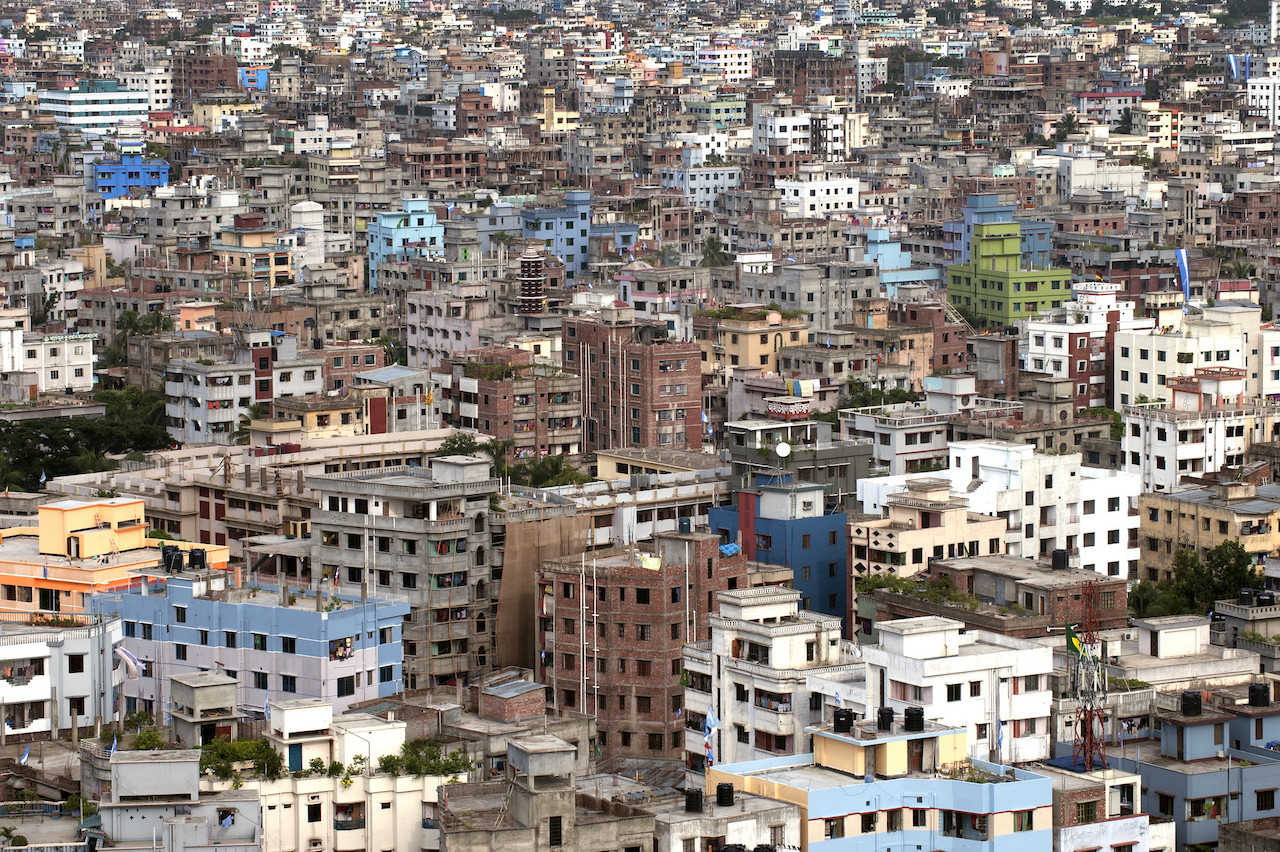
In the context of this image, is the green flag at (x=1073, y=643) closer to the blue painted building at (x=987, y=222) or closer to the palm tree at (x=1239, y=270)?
the blue painted building at (x=987, y=222)

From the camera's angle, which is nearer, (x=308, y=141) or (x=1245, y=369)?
(x=1245, y=369)

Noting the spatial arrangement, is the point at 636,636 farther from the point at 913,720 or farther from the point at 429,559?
the point at 913,720

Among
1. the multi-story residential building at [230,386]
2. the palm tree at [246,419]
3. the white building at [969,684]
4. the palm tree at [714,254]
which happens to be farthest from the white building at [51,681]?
the palm tree at [714,254]

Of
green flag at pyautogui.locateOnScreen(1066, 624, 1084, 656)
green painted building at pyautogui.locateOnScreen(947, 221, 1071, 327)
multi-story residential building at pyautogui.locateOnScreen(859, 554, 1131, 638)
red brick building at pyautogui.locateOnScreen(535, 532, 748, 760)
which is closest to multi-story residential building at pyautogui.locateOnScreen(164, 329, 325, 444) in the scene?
red brick building at pyautogui.locateOnScreen(535, 532, 748, 760)

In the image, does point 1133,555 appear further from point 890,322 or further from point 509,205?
point 509,205

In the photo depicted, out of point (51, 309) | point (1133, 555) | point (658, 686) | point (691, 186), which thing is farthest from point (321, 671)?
point (691, 186)

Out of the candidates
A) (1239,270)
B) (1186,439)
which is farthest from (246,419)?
(1239,270)
